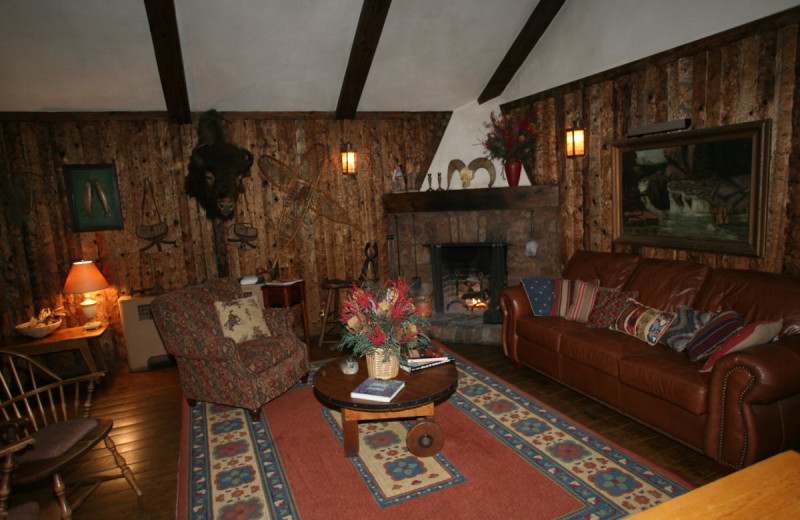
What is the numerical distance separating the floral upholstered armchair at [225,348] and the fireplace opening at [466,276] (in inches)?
86.2

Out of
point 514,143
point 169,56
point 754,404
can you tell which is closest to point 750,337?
point 754,404

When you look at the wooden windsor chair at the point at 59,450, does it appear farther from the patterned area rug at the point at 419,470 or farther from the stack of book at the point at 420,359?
the stack of book at the point at 420,359

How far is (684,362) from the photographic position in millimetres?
2920

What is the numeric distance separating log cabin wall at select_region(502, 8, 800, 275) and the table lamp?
449cm

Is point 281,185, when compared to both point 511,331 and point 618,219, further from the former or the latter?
point 618,219

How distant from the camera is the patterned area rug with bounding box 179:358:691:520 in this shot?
7.98 feet

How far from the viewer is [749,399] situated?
2.38m

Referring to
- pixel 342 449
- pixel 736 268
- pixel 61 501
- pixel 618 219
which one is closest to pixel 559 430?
pixel 342 449

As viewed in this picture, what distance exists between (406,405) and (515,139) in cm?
330

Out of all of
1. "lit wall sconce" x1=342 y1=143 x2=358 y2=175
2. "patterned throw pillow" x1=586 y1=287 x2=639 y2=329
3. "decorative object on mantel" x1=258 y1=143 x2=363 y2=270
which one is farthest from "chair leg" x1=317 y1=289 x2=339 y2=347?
"patterned throw pillow" x1=586 y1=287 x2=639 y2=329

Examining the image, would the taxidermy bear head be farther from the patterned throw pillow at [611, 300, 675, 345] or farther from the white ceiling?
the patterned throw pillow at [611, 300, 675, 345]

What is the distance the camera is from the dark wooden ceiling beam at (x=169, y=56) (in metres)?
3.55

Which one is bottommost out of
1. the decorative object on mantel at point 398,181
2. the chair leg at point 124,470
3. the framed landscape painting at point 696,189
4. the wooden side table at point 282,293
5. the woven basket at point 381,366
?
the chair leg at point 124,470

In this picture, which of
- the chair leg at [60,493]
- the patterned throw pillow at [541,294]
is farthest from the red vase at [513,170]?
the chair leg at [60,493]
